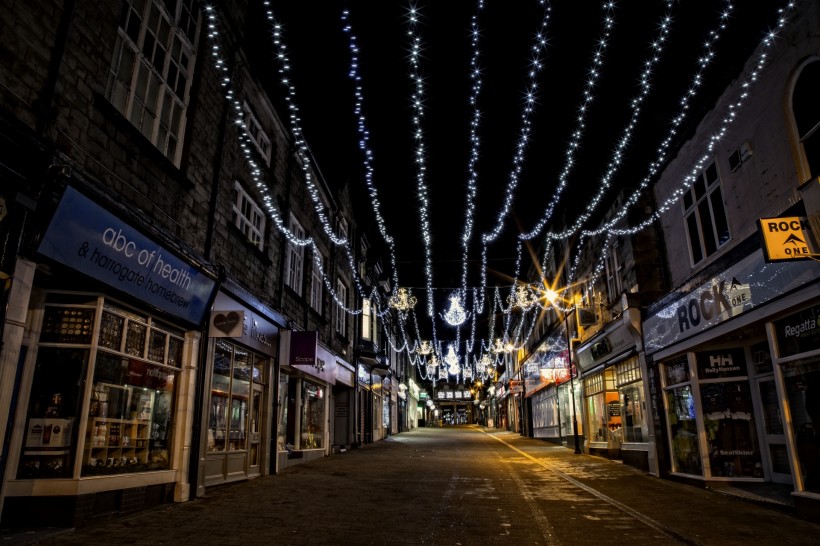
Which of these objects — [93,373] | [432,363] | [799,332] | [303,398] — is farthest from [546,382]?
[93,373]

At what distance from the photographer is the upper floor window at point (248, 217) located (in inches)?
452

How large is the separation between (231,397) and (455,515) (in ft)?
19.2

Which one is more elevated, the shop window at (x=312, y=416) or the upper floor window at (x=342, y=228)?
the upper floor window at (x=342, y=228)

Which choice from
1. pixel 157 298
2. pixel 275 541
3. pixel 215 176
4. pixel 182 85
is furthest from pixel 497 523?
pixel 182 85

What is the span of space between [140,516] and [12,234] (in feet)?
13.8

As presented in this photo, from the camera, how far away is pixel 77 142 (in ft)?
20.4

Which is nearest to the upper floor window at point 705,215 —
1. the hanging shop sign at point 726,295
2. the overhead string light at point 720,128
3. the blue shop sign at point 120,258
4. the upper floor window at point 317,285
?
the overhead string light at point 720,128

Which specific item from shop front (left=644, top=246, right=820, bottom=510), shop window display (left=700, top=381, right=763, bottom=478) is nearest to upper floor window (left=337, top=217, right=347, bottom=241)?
shop front (left=644, top=246, right=820, bottom=510)

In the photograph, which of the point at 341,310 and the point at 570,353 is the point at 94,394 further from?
the point at 570,353

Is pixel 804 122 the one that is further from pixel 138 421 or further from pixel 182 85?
pixel 138 421

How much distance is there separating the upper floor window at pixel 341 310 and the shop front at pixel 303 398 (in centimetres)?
238

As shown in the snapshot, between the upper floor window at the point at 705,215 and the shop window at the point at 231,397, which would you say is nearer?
the upper floor window at the point at 705,215

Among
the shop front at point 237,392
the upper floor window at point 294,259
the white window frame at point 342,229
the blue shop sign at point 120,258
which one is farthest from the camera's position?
the white window frame at point 342,229

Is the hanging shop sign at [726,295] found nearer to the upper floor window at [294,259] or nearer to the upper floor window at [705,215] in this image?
the upper floor window at [705,215]
